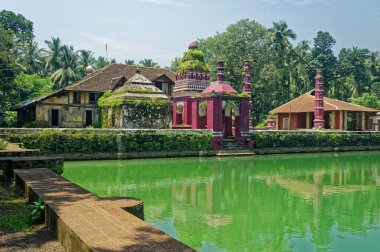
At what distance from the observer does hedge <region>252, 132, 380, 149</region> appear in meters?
29.2

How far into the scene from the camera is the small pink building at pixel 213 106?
27.7 m

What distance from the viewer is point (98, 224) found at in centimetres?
505

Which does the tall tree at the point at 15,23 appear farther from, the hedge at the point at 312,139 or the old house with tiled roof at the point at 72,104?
the hedge at the point at 312,139

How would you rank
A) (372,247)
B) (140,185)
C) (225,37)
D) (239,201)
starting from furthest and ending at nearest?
(225,37), (140,185), (239,201), (372,247)

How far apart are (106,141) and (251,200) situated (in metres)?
13.4

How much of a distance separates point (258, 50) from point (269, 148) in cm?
1866

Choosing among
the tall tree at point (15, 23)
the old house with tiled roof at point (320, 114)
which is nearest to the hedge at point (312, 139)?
the old house with tiled roof at point (320, 114)

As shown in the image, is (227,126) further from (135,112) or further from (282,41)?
(282,41)

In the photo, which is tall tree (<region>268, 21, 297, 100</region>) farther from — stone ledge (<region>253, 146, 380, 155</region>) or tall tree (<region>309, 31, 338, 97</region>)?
stone ledge (<region>253, 146, 380, 155</region>)

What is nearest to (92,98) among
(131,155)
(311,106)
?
(131,155)

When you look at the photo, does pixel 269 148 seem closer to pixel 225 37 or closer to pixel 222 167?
pixel 222 167

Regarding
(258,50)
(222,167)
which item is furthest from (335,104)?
(222,167)

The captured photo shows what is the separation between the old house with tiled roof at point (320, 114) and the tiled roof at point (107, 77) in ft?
40.4

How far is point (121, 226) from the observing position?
16.5ft
